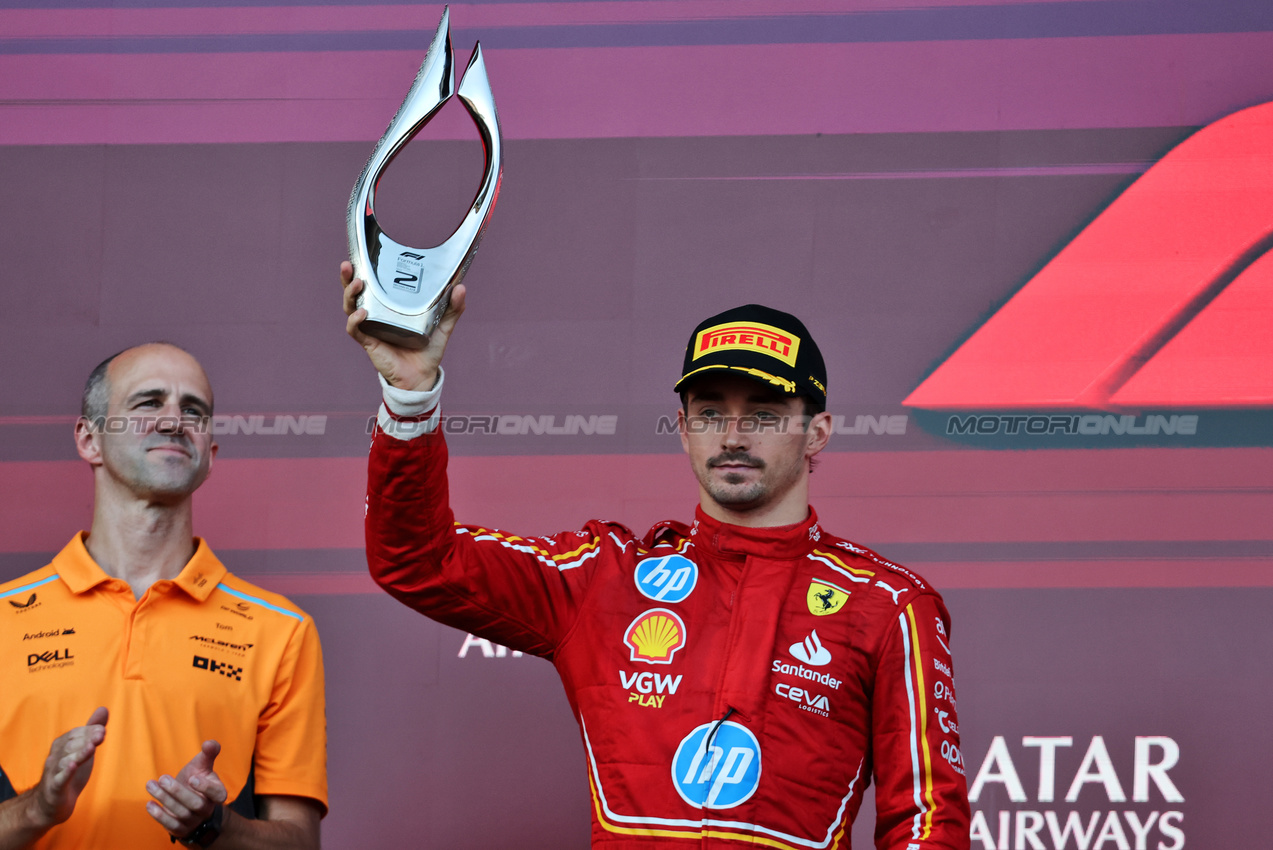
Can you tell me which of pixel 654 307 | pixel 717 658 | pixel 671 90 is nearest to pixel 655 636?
pixel 717 658

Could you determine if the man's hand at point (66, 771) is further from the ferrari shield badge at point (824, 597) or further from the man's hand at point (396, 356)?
the ferrari shield badge at point (824, 597)

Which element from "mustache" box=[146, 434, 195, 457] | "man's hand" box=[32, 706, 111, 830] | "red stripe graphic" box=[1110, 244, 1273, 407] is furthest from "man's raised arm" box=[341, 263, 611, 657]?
"red stripe graphic" box=[1110, 244, 1273, 407]

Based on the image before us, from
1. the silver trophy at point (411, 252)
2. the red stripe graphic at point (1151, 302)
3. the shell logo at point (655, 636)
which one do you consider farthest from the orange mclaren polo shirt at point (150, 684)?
the red stripe graphic at point (1151, 302)

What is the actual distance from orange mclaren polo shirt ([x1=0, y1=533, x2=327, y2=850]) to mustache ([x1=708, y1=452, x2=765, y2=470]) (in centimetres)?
74

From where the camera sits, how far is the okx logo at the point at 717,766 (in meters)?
1.51

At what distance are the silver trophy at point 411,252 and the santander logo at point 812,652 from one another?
2.00 feet

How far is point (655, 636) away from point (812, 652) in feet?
0.67

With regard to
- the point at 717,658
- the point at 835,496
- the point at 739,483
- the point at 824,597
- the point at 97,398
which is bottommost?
the point at 717,658

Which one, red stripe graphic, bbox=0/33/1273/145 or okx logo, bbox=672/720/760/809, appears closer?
okx logo, bbox=672/720/760/809

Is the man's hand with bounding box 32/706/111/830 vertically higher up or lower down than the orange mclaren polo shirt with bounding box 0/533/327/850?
lower down

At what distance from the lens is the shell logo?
161 centimetres

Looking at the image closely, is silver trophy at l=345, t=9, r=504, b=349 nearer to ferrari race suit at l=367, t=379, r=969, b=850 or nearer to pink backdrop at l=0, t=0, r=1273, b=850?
ferrari race suit at l=367, t=379, r=969, b=850

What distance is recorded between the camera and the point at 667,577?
1.69 metres

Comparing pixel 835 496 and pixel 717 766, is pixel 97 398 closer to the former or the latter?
pixel 717 766
